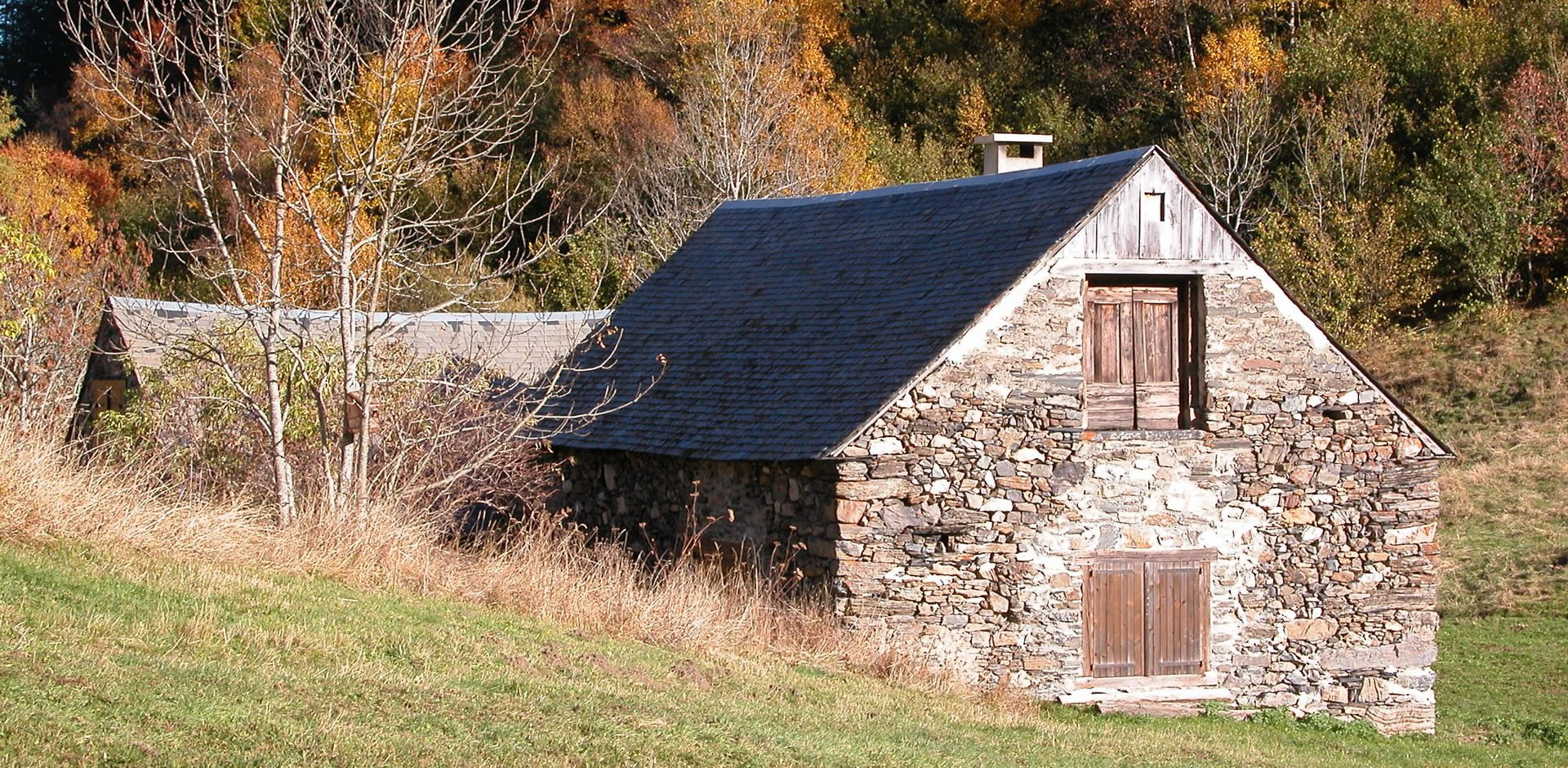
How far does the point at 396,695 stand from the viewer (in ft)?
26.7

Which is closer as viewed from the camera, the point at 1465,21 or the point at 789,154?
the point at 789,154

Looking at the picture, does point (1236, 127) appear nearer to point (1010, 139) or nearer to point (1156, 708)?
point (1010, 139)

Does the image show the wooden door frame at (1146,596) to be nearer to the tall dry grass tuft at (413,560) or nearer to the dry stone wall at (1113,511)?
the dry stone wall at (1113,511)

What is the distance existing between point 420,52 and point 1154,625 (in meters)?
8.39

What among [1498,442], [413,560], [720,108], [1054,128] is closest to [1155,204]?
[413,560]

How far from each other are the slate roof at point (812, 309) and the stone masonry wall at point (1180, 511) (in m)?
0.62

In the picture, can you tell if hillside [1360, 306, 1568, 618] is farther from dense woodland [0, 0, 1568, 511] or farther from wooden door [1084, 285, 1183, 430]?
wooden door [1084, 285, 1183, 430]

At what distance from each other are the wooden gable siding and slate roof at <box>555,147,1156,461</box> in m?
0.23

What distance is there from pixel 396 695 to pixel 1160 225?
941 centimetres

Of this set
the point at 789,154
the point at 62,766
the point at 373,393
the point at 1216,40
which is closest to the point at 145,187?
the point at 789,154

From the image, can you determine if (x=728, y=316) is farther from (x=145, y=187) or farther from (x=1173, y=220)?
(x=145, y=187)

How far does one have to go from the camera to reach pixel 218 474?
48.1ft

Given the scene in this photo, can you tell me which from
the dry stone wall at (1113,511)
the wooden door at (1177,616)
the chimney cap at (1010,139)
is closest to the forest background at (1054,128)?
the chimney cap at (1010,139)

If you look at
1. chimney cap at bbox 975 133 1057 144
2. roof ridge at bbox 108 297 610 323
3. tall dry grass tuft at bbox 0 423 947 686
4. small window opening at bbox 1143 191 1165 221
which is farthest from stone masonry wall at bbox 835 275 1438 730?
chimney cap at bbox 975 133 1057 144
